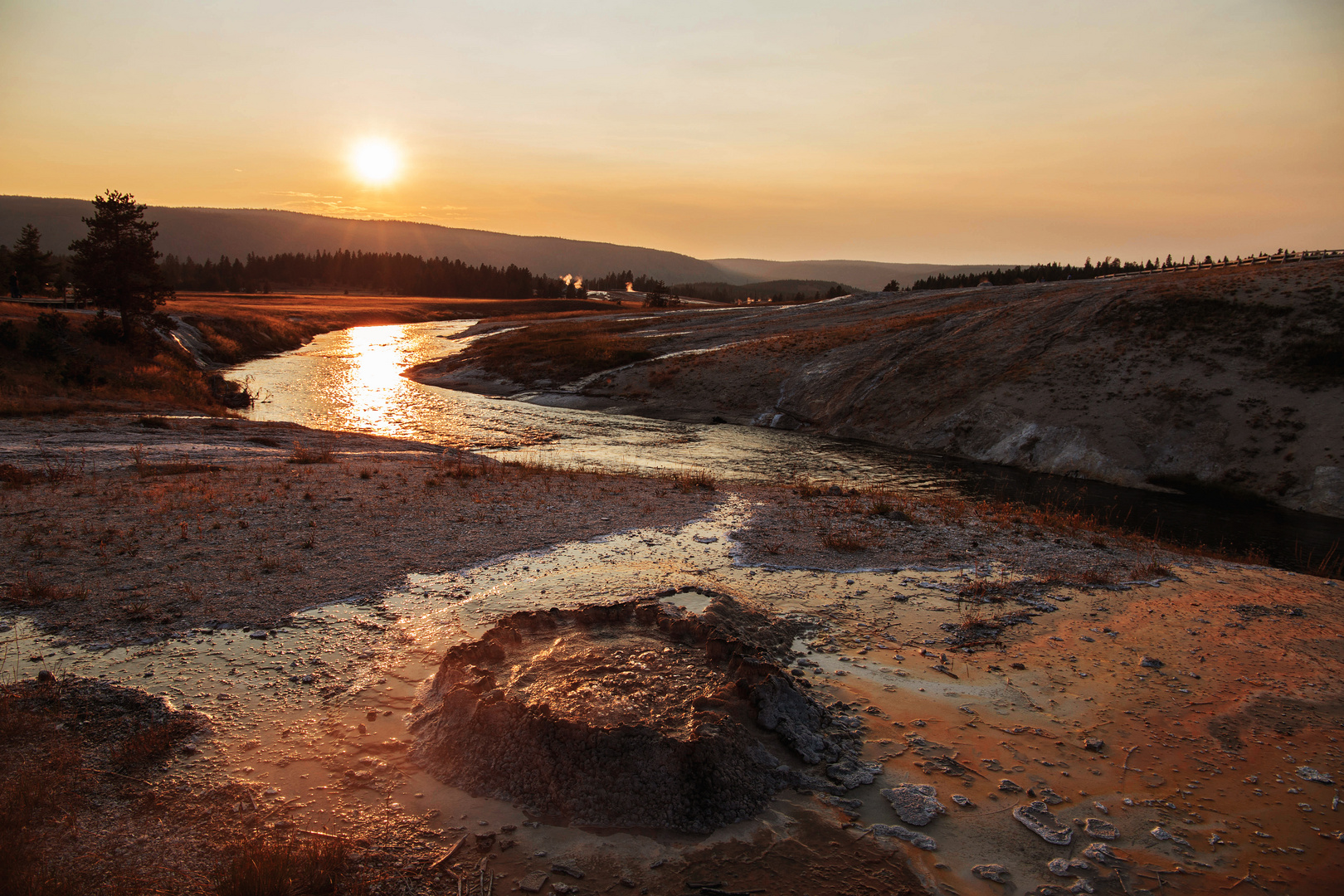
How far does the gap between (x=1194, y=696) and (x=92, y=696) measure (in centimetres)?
1177

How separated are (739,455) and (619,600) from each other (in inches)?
742

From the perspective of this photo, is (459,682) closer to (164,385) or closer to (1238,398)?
(1238,398)

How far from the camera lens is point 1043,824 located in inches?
226

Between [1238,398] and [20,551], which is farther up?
[1238,398]

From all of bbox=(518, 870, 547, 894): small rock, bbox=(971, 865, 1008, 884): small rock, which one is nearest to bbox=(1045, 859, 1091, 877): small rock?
bbox=(971, 865, 1008, 884): small rock

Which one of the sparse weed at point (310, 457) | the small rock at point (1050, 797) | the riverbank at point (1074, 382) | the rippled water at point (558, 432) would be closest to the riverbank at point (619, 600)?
the small rock at point (1050, 797)

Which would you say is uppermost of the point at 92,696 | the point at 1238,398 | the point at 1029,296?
the point at 1029,296

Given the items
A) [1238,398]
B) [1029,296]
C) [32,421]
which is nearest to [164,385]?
[32,421]

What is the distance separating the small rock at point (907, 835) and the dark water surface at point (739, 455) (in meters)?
14.7

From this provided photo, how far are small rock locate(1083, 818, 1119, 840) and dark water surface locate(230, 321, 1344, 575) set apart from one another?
13.3m

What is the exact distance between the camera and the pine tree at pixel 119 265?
34844mm

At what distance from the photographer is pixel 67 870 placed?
4555 millimetres

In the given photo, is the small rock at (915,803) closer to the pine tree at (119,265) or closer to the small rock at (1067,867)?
the small rock at (1067,867)

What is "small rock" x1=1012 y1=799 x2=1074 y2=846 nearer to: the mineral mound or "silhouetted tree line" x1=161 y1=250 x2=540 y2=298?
the mineral mound
